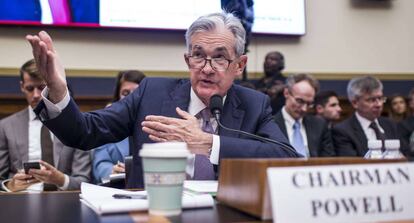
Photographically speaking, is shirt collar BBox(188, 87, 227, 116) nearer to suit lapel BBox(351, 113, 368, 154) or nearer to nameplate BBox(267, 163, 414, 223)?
nameplate BBox(267, 163, 414, 223)

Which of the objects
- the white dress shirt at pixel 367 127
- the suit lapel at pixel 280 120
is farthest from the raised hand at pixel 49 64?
Result: the white dress shirt at pixel 367 127

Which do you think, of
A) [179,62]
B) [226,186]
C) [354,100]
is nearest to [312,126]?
[354,100]

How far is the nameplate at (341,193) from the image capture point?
693mm

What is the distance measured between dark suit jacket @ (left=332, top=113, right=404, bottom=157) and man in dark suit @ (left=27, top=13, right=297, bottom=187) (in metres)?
1.57

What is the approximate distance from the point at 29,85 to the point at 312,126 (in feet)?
5.79

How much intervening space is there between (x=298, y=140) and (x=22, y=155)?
1674 millimetres

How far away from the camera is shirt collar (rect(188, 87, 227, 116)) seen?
5.16ft

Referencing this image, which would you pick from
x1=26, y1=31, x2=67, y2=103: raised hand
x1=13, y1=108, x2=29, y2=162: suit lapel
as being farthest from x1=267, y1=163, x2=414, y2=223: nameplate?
x1=13, y1=108, x2=29, y2=162: suit lapel

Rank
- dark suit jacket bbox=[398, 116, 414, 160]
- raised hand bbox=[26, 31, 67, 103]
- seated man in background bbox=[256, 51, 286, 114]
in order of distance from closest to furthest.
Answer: raised hand bbox=[26, 31, 67, 103] → dark suit jacket bbox=[398, 116, 414, 160] → seated man in background bbox=[256, 51, 286, 114]

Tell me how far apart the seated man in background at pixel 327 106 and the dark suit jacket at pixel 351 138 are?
1.98 ft

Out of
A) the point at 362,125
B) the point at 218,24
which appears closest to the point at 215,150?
the point at 218,24

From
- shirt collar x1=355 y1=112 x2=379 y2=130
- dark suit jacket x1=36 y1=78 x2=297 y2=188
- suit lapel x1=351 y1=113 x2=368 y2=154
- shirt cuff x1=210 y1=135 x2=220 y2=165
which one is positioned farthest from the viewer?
shirt collar x1=355 y1=112 x2=379 y2=130

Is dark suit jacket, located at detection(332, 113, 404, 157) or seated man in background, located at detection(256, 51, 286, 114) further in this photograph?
seated man in background, located at detection(256, 51, 286, 114)

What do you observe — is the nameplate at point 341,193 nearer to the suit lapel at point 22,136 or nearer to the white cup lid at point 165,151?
the white cup lid at point 165,151
